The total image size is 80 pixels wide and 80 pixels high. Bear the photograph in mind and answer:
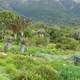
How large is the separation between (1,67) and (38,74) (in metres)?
3.49

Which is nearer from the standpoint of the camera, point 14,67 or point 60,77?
point 60,77

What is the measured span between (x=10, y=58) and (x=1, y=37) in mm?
39376

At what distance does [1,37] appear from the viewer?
201 feet

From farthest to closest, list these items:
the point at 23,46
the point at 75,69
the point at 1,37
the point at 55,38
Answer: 1. the point at 55,38
2. the point at 1,37
3. the point at 23,46
4. the point at 75,69

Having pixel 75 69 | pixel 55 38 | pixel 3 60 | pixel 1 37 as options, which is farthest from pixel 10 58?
pixel 55 38

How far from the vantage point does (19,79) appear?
16.2m

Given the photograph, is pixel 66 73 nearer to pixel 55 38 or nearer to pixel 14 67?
pixel 14 67

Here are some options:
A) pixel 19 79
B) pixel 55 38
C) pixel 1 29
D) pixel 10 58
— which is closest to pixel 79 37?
pixel 55 38

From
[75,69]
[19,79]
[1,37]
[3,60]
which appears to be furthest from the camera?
[1,37]

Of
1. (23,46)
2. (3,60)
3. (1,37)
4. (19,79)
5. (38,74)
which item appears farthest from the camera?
(1,37)

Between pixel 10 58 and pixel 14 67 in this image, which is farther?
pixel 10 58

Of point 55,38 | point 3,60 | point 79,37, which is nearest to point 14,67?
point 3,60

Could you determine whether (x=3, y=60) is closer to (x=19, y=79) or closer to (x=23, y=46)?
(x=19, y=79)

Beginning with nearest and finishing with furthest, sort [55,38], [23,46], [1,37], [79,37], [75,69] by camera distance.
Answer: [75,69] → [23,46] → [1,37] → [55,38] → [79,37]
